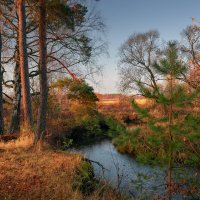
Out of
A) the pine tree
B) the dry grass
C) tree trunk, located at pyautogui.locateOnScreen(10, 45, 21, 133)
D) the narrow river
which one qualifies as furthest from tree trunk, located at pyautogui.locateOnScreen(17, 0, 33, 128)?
the pine tree

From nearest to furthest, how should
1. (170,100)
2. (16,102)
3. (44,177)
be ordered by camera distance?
(170,100), (44,177), (16,102)

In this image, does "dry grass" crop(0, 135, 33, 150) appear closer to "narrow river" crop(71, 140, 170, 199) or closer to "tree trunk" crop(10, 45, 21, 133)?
"narrow river" crop(71, 140, 170, 199)

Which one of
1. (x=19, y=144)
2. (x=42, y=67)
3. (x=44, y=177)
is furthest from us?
(x=42, y=67)

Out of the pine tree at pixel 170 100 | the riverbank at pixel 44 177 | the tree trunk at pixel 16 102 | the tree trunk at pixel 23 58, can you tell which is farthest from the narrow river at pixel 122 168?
the pine tree at pixel 170 100

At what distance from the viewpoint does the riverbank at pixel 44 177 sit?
5625mm

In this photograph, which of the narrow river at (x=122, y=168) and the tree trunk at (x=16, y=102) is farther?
the tree trunk at (x=16, y=102)

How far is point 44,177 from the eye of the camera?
20.9 feet

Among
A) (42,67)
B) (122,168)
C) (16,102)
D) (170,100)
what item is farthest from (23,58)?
(170,100)

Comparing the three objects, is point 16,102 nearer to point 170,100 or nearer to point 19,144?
point 19,144

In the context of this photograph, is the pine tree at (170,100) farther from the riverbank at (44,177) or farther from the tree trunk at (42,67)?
the tree trunk at (42,67)

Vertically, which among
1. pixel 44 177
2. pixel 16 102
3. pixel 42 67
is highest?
pixel 42 67

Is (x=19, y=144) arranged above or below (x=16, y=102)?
below

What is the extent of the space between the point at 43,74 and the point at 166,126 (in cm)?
675

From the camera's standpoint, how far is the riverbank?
562 cm
